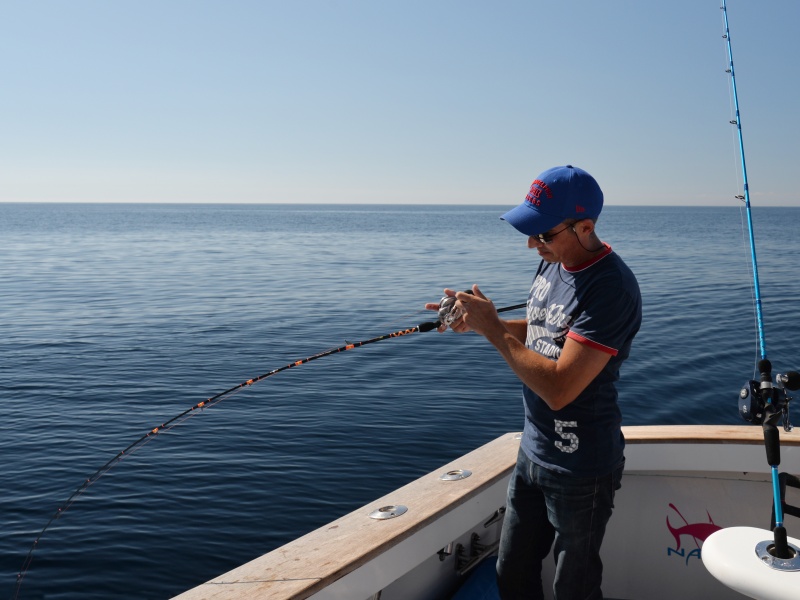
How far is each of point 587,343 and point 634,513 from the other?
157cm

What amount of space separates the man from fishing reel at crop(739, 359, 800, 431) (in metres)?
0.67

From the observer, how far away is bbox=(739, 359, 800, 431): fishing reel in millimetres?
2561

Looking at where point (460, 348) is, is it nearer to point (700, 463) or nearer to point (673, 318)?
point (673, 318)

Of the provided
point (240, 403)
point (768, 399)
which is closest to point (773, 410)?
point (768, 399)

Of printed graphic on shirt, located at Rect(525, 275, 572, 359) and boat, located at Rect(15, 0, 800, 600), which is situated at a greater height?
printed graphic on shirt, located at Rect(525, 275, 572, 359)

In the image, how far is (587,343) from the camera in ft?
6.59

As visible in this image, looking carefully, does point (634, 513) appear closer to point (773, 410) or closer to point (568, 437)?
point (773, 410)

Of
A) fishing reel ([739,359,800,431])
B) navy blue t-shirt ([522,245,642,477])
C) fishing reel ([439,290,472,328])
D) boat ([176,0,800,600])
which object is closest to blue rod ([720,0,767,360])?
boat ([176,0,800,600])

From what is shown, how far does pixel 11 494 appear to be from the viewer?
242 inches

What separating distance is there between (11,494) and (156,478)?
116cm

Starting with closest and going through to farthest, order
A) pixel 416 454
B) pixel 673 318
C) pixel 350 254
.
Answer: pixel 416 454 → pixel 673 318 → pixel 350 254

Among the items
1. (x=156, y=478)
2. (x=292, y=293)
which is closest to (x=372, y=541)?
(x=156, y=478)

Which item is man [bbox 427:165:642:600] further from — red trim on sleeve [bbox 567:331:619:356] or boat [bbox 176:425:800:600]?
boat [bbox 176:425:800:600]

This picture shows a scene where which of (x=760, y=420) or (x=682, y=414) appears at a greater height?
(x=760, y=420)
